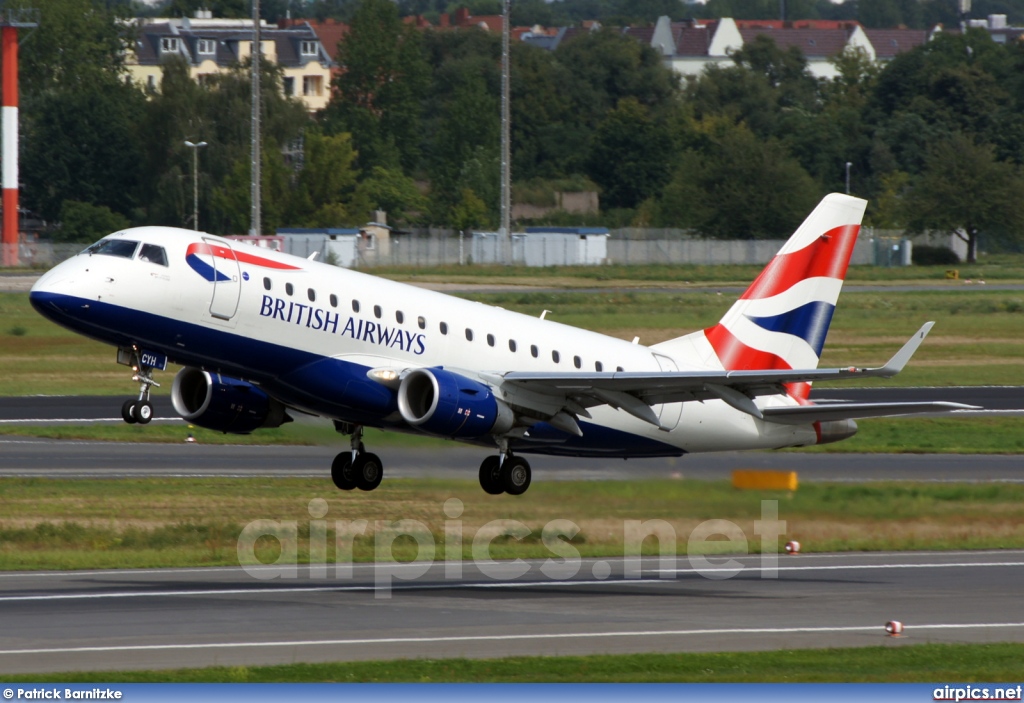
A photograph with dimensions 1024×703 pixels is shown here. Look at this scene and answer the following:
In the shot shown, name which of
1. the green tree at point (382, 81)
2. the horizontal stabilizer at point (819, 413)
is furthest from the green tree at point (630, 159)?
the horizontal stabilizer at point (819, 413)

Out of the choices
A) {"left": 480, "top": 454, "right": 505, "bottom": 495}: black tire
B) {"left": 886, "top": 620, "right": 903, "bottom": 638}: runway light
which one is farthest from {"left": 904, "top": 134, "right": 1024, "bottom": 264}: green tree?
{"left": 886, "top": 620, "right": 903, "bottom": 638}: runway light

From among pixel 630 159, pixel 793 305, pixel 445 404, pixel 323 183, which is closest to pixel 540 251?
pixel 323 183

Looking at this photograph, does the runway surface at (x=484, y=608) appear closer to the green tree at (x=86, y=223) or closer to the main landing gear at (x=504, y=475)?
the main landing gear at (x=504, y=475)

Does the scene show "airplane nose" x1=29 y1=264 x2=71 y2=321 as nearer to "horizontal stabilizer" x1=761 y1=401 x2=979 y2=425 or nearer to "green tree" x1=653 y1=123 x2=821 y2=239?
"horizontal stabilizer" x1=761 y1=401 x2=979 y2=425

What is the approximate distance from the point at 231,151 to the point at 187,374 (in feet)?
358

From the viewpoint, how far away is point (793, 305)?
3825 centimetres

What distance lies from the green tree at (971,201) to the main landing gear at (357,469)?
344 ft

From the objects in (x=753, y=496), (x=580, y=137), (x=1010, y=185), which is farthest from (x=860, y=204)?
(x=580, y=137)

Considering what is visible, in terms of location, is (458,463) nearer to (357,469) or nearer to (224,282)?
(357,469)

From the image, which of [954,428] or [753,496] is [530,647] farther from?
[954,428]

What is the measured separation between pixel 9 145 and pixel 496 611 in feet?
299

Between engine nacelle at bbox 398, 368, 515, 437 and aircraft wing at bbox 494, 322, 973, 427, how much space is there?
3.27ft

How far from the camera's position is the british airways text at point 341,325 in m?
30.8

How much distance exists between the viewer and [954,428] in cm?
5684
